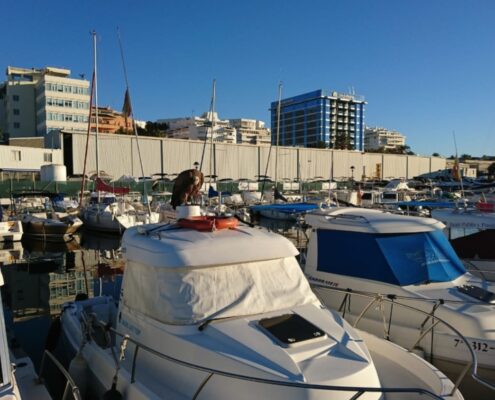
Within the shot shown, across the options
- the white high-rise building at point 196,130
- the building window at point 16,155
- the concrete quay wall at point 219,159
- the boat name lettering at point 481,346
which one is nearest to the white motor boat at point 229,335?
the boat name lettering at point 481,346

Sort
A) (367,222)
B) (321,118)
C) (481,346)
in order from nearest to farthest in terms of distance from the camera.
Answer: (481,346) < (367,222) < (321,118)

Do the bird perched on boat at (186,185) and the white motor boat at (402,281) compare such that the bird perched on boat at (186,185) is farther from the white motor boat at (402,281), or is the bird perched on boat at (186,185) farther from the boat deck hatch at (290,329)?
the boat deck hatch at (290,329)

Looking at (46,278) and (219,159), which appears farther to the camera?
(219,159)

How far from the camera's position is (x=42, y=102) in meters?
86.1

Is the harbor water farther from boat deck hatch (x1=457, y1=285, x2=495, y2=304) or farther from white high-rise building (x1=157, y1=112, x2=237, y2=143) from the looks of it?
white high-rise building (x1=157, y1=112, x2=237, y2=143)

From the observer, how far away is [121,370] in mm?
4973

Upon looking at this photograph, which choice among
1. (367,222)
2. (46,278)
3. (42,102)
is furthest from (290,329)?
(42,102)

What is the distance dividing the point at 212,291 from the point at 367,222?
160 inches

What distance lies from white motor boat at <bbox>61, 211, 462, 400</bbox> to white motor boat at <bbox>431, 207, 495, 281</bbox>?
6.98 m

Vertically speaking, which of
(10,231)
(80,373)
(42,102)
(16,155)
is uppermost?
(42,102)

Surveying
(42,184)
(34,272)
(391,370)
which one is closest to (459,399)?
(391,370)

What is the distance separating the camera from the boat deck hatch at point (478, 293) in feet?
22.2

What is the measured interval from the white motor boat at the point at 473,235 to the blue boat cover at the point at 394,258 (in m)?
3.37

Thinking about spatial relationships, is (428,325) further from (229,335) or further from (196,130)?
(196,130)
